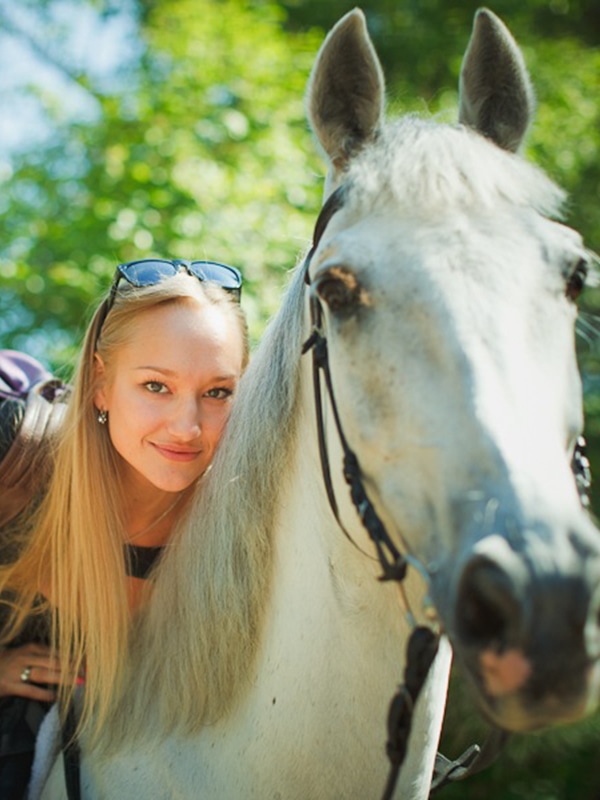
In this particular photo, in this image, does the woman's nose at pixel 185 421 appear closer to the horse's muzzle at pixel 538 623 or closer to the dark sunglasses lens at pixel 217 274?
the dark sunglasses lens at pixel 217 274

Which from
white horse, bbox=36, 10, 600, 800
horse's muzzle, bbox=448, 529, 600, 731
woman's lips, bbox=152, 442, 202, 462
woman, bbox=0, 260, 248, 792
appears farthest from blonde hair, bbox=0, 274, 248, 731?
horse's muzzle, bbox=448, 529, 600, 731

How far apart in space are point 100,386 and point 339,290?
1152 mm

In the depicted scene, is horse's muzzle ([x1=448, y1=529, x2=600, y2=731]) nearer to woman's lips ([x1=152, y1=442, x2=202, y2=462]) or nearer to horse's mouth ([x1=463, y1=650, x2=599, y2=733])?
horse's mouth ([x1=463, y1=650, x2=599, y2=733])

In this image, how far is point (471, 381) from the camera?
1.38 m

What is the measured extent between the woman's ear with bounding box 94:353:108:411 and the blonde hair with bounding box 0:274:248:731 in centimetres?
2

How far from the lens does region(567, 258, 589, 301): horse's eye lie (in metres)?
1.63

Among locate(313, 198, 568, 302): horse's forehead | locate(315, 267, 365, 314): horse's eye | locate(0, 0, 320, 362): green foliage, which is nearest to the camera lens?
locate(313, 198, 568, 302): horse's forehead

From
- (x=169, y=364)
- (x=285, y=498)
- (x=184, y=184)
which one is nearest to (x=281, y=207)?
(x=184, y=184)

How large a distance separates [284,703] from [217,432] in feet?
2.56

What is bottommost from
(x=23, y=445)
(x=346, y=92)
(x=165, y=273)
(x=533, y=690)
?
(x=533, y=690)

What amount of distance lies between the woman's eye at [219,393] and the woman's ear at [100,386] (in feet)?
1.08

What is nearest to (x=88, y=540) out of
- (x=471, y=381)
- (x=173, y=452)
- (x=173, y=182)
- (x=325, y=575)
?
(x=173, y=452)

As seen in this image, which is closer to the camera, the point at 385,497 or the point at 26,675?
the point at 385,497

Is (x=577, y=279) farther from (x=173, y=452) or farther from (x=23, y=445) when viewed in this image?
(x=23, y=445)
